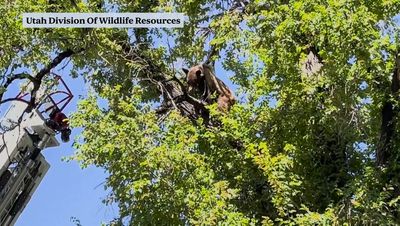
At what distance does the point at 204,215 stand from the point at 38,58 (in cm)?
403

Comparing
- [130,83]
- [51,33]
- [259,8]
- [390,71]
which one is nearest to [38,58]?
[51,33]

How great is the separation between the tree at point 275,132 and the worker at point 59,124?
0.70 m

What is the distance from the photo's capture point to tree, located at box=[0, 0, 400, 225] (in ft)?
20.8

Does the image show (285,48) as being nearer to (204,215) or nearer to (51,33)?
(204,215)

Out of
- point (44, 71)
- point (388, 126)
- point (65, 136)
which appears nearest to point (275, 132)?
point (388, 126)

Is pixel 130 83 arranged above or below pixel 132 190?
above

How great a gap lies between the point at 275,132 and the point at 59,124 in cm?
270

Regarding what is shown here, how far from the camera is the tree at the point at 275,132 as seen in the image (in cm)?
635

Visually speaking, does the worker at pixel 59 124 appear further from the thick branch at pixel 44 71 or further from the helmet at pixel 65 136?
the thick branch at pixel 44 71

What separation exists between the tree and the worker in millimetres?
697

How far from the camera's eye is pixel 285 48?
6941mm

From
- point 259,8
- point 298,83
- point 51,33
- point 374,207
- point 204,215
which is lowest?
point 204,215

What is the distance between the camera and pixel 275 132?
24.8 ft

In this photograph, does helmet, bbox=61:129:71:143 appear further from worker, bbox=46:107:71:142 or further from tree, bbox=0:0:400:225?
tree, bbox=0:0:400:225
